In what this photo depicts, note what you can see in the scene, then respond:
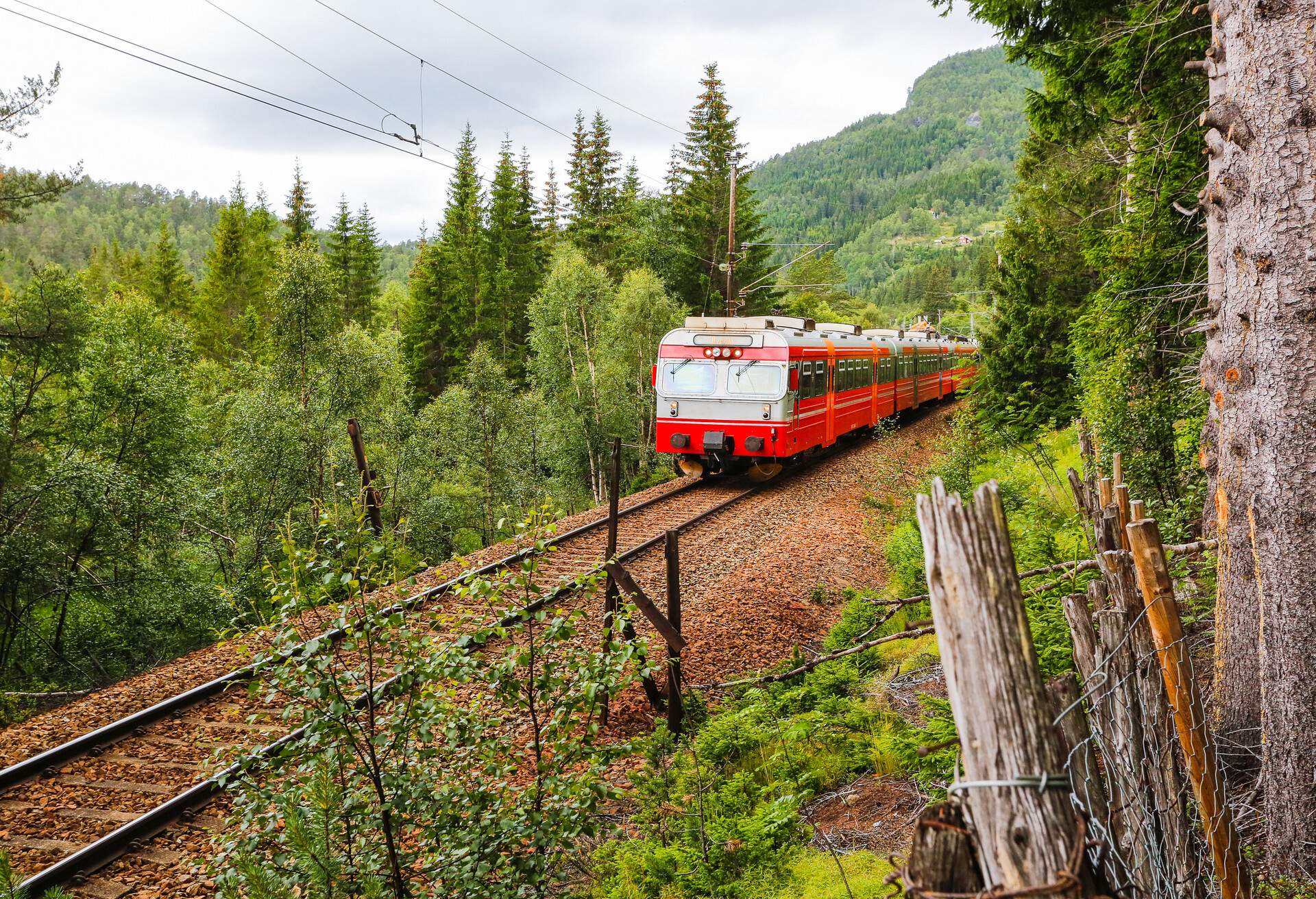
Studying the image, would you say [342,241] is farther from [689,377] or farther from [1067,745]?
[1067,745]

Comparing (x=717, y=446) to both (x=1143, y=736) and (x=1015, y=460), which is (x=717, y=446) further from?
(x=1143, y=736)

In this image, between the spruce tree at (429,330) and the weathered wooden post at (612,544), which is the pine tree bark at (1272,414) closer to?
the weathered wooden post at (612,544)

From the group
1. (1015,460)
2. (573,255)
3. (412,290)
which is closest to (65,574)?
(1015,460)

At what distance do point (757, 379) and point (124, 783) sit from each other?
11903 mm

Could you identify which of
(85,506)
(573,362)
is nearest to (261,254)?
(573,362)

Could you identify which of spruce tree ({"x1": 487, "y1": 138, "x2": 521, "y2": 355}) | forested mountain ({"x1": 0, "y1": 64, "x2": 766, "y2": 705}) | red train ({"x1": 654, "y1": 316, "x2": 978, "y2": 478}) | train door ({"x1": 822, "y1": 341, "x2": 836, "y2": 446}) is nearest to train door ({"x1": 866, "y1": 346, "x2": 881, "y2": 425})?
train door ({"x1": 822, "y1": 341, "x2": 836, "y2": 446})

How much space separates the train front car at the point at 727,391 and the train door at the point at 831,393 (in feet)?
7.13

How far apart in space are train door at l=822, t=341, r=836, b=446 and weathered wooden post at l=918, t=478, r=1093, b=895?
54.6 feet

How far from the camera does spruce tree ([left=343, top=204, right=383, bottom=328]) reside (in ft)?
161

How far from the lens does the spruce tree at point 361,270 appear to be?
49.0 metres

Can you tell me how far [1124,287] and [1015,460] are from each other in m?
5.24

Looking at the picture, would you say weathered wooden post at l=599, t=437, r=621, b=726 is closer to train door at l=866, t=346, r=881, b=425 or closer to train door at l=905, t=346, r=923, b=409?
train door at l=866, t=346, r=881, b=425

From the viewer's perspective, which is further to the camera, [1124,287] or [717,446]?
[717,446]

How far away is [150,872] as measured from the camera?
5059 millimetres
